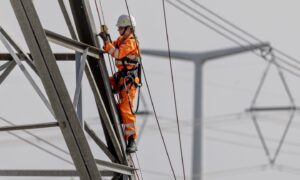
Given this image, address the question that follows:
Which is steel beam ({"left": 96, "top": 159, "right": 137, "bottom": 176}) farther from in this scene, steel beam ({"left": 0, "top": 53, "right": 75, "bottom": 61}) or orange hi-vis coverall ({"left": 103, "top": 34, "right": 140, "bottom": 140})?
steel beam ({"left": 0, "top": 53, "right": 75, "bottom": 61})

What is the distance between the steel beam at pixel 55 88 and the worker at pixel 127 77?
8.45ft

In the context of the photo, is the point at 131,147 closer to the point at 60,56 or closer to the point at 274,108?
the point at 60,56

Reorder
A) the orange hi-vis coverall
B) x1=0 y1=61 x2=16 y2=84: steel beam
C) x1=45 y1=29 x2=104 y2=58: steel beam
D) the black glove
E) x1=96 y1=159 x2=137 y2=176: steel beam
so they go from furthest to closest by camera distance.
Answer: the orange hi-vis coverall < the black glove < x1=0 y1=61 x2=16 y2=84: steel beam < x1=96 y1=159 x2=137 y2=176: steel beam < x1=45 y1=29 x2=104 y2=58: steel beam

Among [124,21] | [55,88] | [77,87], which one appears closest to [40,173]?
[77,87]

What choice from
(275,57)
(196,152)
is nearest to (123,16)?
(275,57)

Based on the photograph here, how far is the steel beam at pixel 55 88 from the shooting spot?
1516 centimetres

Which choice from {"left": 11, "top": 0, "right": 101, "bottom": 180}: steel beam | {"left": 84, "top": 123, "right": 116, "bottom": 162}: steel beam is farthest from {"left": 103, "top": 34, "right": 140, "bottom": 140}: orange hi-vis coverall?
{"left": 11, "top": 0, "right": 101, "bottom": 180}: steel beam

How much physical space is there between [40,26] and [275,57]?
61.5 feet

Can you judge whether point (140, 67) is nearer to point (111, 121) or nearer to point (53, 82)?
point (111, 121)

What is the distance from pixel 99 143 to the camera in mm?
18172

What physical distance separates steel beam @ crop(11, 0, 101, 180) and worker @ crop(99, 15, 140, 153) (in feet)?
8.45

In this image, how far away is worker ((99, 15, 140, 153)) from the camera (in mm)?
18438

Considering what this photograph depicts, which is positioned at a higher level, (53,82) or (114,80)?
(114,80)

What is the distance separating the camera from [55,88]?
51.1ft
